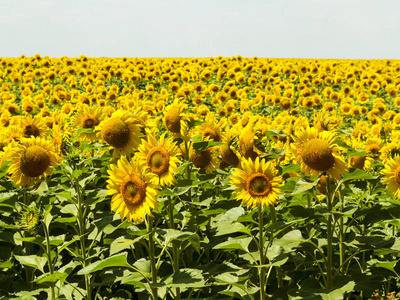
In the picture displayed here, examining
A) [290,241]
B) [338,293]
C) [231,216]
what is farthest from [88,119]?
[338,293]

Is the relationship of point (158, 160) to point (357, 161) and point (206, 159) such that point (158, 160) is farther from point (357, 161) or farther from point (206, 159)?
point (357, 161)

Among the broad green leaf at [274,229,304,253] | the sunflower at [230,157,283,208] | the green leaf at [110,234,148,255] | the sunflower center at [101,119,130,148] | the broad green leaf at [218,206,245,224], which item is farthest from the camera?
the sunflower center at [101,119,130,148]

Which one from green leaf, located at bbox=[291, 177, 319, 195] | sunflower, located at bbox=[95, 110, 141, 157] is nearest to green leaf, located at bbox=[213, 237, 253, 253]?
green leaf, located at bbox=[291, 177, 319, 195]

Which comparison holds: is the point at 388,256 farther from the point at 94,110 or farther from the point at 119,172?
the point at 94,110

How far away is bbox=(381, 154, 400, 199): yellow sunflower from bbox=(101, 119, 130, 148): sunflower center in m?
2.31

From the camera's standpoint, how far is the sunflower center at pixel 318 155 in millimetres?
3521

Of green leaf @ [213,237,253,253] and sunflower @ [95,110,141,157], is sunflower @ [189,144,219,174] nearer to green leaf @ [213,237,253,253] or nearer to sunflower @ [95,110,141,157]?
sunflower @ [95,110,141,157]

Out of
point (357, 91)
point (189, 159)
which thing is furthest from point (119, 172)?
point (357, 91)

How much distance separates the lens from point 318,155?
3.52 metres

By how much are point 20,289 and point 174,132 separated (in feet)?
7.10

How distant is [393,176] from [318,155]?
44.9 inches

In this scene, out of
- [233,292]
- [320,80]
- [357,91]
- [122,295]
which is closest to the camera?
[233,292]

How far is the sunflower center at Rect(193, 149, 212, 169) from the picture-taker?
15.7 ft

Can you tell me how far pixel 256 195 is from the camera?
345 centimetres
